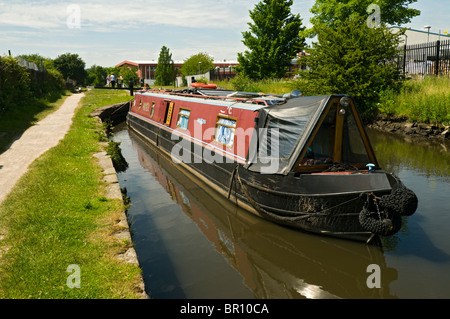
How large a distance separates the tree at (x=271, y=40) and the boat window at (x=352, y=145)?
19898mm

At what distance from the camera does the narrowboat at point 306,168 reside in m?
4.91

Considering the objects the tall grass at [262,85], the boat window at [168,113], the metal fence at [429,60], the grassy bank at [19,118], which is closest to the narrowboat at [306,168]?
the boat window at [168,113]

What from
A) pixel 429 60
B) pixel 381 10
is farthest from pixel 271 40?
pixel 429 60

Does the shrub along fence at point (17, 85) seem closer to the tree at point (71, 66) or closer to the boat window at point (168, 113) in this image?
the boat window at point (168, 113)

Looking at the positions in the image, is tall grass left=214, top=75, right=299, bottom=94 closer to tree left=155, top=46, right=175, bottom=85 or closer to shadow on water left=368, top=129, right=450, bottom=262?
shadow on water left=368, top=129, right=450, bottom=262

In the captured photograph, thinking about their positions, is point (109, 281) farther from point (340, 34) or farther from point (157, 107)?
point (340, 34)

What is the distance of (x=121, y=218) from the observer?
17.9 ft

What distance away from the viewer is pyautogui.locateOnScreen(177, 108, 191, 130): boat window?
1037 cm

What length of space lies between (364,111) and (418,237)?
11354 mm

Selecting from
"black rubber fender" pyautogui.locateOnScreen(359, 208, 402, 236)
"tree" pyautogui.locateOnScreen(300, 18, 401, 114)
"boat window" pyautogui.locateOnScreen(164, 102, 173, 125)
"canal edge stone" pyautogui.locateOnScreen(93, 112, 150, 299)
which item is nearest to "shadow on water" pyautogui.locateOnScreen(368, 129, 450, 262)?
"black rubber fender" pyautogui.locateOnScreen(359, 208, 402, 236)

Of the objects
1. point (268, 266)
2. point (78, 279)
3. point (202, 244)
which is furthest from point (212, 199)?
point (78, 279)

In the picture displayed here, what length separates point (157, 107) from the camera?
1341 centimetres

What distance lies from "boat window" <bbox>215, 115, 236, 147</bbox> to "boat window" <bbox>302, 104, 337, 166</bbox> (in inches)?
74.9

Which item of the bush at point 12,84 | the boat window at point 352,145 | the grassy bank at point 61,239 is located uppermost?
the bush at point 12,84
